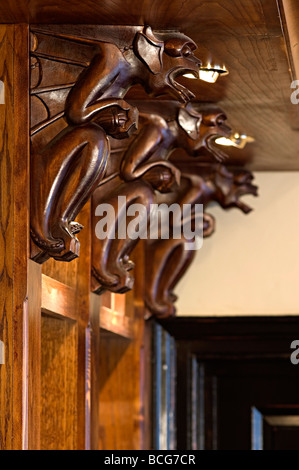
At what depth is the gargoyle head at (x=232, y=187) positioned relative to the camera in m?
3.20

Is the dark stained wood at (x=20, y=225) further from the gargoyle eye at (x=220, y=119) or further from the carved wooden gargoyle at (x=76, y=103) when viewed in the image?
the gargoyle eye at (x=220, y=119)

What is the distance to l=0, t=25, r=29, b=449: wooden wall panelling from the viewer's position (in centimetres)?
166

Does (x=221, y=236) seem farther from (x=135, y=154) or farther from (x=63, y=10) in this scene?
(x=63, y=10)

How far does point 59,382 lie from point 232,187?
1214mm

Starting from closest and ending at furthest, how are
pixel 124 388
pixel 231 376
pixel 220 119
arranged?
pixel 220 119, pixel 124 388, pixel 231 376

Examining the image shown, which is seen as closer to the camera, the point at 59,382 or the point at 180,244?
the point at 59,382

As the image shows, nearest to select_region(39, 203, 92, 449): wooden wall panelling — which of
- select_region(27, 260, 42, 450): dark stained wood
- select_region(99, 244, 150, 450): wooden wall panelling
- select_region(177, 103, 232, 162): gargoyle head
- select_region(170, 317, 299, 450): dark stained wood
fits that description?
select_region(177, 103, 232, 162): gargoyle head

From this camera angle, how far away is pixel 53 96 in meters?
1.78

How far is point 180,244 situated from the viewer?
316cm

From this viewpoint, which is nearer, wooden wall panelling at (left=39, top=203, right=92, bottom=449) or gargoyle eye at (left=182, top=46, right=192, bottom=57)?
gargoyle eye at (left=182, top=46, right=192, bottom=57)

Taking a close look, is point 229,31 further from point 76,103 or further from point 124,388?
point 124,388

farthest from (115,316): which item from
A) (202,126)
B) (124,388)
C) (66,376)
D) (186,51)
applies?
(186,51)

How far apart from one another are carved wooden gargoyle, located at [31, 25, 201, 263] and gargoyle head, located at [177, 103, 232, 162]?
0.57 metres

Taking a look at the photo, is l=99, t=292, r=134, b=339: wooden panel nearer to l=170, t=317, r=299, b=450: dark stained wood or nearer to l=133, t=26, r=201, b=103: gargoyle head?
l=170, t=317, r=299, b=450: dark stained wood
